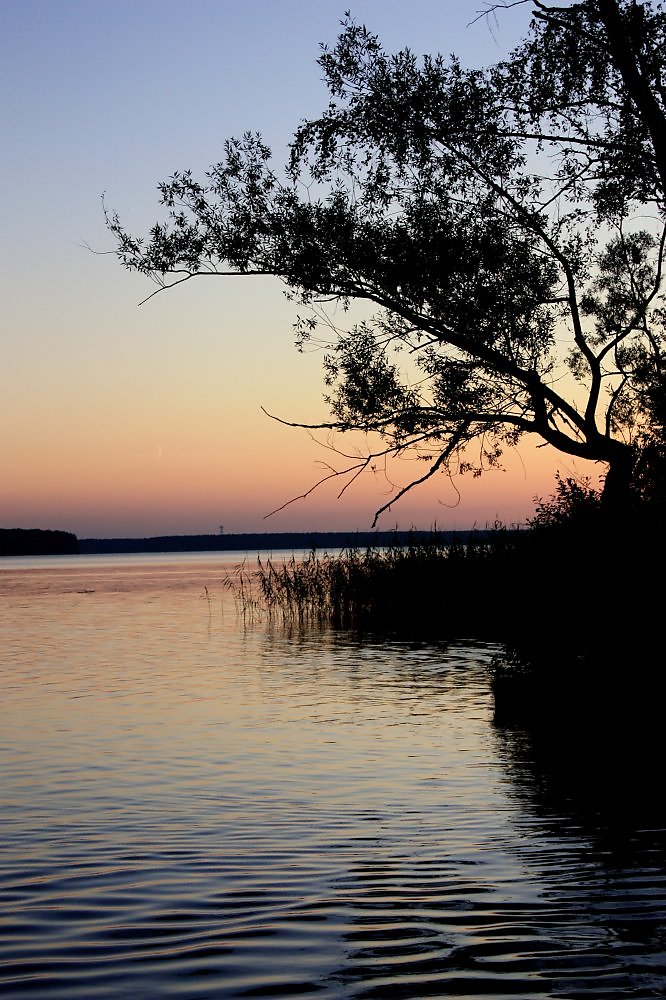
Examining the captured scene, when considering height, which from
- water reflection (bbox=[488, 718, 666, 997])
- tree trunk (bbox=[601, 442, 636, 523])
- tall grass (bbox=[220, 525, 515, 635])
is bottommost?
water reflection (bbox=[488, 718, 666, 997])

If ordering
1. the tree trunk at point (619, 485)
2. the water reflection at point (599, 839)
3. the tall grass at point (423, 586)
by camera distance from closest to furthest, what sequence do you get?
the water reflection at point (599, 839)
the tree trunk at point (619, 485)
the tall grass at point (423, 586)

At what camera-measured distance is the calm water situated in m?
5.62

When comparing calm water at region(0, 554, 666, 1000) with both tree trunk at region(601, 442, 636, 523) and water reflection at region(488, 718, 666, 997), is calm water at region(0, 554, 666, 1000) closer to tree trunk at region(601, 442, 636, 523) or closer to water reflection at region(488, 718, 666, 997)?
water reflection at region(488, 718, 666, 997)

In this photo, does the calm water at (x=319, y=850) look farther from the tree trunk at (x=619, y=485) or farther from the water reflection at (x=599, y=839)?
the tree trunk at (x=619, y=485)

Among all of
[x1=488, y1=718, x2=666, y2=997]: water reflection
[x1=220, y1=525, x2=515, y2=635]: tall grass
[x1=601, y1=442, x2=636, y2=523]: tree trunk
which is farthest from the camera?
[x1=220, y1=525, x2=515, y2=635]: tall grass

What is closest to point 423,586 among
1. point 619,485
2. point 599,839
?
point 619,485

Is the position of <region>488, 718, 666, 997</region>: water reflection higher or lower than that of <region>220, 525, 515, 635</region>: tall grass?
lower

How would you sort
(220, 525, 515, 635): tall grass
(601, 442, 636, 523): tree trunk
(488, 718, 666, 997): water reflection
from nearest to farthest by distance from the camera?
(488, 718, 666, 997): water reflection < (601, 442, 636, 523): tree trunk < (220, 525, 515, 635): tall grass

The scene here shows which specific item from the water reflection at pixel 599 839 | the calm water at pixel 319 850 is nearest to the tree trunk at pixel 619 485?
the water reflection at pixel 599 839

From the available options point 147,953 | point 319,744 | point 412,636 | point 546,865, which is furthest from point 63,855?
point 412,636

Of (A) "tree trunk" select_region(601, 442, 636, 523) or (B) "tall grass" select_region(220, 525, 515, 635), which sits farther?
(B) "tall grass" select_region(220, 525, 515, 635)

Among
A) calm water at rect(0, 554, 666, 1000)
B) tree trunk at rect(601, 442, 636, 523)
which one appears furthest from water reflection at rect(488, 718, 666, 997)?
tree trunk at rect(601, 442, 636, 523)

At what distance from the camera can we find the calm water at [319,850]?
562cm

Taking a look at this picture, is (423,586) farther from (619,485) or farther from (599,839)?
(599,839)
